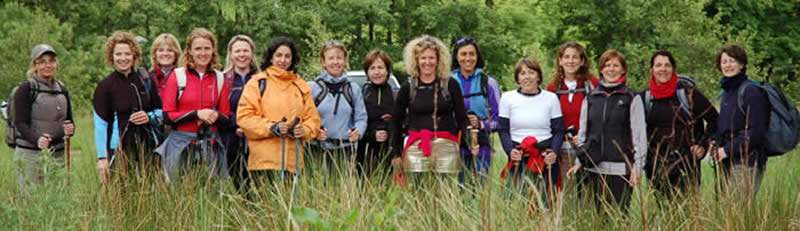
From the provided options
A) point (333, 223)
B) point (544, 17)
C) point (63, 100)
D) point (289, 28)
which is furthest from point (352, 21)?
point (333, 223)

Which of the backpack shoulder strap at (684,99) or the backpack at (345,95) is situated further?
the backpack at (345,95)

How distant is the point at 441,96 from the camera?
535 cm

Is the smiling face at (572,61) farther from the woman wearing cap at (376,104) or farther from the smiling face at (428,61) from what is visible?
the woman wearing cap at (376,104)

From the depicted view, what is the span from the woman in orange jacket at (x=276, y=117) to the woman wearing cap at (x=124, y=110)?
2.24 ft

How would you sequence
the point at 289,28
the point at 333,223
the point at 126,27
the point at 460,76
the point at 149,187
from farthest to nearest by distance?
the point at 126,27
the point at 289,28
the point at 460,76
the point at 149,187
the point at 333,223

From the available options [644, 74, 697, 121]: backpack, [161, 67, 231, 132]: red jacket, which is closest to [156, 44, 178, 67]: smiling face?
[161, 67, 231, 132]: red jacket

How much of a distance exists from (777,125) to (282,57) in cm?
318

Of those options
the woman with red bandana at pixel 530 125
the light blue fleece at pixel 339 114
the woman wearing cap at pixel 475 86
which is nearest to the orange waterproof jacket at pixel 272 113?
the light blue fleece at pixel 339 114

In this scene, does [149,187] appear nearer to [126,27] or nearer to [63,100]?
[63,100]

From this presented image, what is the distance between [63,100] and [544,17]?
2677 centimetres

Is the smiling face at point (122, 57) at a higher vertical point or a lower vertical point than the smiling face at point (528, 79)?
higher

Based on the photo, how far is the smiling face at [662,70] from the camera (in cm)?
528

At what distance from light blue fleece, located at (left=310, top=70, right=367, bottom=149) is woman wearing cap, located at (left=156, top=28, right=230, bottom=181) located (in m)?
0.67

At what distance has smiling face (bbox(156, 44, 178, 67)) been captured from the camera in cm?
591
